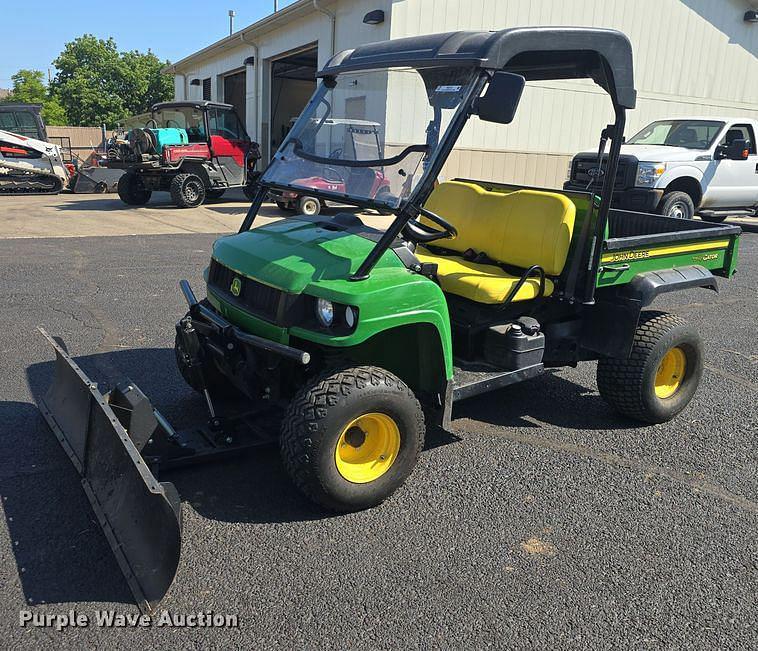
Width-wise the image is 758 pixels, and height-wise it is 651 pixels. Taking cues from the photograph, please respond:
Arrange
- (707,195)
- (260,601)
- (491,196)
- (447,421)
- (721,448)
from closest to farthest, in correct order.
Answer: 1. (260,601)
2. (447,421)
3. (721,448)
4. (491,196)
5. (707,195)

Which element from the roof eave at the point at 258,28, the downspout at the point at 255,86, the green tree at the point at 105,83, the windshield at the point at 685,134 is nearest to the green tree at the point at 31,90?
the green tree at the point at 105,83

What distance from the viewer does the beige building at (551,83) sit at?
14.1 metres

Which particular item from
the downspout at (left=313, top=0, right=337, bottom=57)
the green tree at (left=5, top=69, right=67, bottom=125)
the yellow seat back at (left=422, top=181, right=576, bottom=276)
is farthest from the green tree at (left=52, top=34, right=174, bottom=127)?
the yellow seat back at (left=422, top=181, right=576, bottom=276)

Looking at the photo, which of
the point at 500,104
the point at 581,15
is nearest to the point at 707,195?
the point at 581,15

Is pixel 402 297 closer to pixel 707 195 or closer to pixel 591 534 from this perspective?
pixel 591 534

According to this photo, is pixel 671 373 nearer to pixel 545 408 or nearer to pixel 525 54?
pixel 545 408

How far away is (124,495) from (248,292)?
1.12m

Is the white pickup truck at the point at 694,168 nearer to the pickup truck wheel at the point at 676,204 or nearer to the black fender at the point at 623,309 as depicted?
the pickup truck wheel at the point at 676,204

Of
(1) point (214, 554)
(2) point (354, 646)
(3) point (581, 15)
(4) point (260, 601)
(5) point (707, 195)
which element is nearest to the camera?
(2) point (354, 646)

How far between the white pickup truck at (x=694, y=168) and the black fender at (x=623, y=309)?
679cm

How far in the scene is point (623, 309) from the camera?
4152mm

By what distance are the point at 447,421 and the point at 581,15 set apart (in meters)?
14.7

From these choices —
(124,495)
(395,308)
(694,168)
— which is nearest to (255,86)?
(694,168)

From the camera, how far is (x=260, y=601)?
263cm
